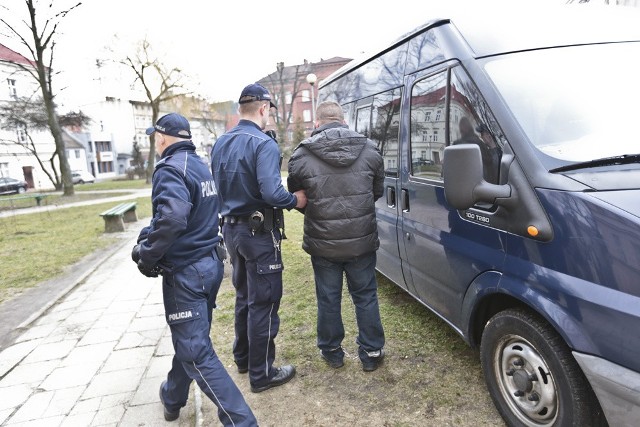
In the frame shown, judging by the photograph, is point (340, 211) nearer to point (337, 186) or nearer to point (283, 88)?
point (337, 186)

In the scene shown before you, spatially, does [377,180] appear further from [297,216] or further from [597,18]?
[297,216]

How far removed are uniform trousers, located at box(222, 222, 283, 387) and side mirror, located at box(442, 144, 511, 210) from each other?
1353 mm

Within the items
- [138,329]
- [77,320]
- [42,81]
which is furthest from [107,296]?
[42,81]

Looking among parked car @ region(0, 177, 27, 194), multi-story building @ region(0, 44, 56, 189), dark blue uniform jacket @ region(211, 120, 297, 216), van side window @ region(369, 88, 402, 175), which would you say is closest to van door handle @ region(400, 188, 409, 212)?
van side window @ region(369, 88, 402, 175)

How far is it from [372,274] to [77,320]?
12.1 feet

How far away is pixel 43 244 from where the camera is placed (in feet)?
31.1

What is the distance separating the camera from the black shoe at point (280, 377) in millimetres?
3176

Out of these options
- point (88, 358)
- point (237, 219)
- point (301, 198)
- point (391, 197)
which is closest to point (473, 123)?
point (301, 198)

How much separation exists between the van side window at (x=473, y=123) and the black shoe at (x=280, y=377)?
2.07 metres

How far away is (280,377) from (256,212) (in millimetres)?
1304

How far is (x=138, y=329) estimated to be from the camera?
15.0 feet

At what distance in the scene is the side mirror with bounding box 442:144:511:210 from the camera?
216cm

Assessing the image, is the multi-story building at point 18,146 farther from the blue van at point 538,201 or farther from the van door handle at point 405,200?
the blue van at point 538,201

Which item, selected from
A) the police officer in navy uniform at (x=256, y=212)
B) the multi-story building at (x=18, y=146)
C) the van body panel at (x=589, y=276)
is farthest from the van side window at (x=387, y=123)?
the multi-story building at (x=18, y=146)
